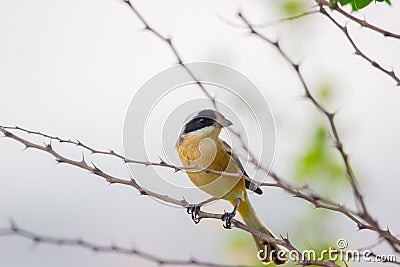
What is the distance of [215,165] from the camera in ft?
7.66

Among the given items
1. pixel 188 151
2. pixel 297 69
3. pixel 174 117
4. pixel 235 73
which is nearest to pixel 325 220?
pixel 188 151

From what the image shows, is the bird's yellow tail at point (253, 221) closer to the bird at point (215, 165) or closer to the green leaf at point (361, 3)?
the bird at point (215, 165)

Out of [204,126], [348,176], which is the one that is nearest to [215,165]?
[204,126]

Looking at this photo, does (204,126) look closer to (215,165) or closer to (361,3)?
(215,165)

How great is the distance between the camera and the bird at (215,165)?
2170mm

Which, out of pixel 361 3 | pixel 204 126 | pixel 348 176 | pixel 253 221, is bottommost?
pixel 348 176

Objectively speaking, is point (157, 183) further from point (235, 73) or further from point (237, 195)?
point (237, 195)

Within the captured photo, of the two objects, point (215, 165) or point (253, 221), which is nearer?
point (215, 165)

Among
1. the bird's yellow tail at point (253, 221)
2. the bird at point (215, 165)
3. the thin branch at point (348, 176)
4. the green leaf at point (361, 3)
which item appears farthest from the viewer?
the bird's yellow tail at point (253, 221)

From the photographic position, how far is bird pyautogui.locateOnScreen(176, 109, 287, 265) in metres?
2.17

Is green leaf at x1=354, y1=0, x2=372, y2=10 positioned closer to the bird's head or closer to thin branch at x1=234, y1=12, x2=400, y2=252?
thin branch at x1=234, y1=12, x2=400, y2=252

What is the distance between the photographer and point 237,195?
2.47m

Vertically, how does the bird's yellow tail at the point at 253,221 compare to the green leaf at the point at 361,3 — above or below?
above

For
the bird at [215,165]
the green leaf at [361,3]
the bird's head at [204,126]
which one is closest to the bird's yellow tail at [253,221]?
the bird at [215,165]
